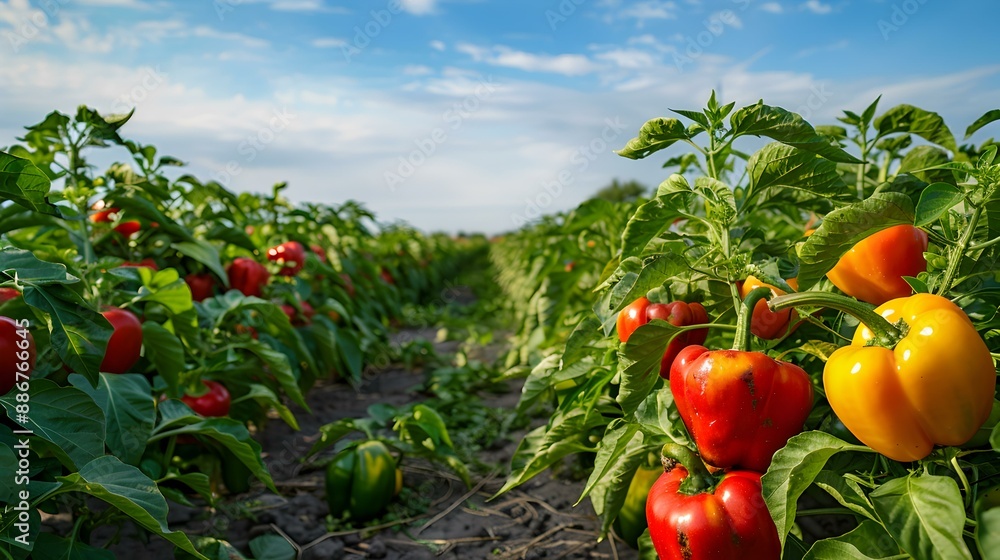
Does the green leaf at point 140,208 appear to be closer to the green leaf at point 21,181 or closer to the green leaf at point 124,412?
the green leaf at point 124,412

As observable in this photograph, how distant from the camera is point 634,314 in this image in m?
1.62

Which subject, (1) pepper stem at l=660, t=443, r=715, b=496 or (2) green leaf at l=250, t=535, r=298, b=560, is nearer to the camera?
(1) pepper stem at l=660, t=443, r=715, b=496

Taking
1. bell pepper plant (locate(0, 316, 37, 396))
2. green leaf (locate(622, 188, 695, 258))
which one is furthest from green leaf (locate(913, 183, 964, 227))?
bell pepper plant (locate(0, 316, 37, 396))

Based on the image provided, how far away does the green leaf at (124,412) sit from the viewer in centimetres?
177

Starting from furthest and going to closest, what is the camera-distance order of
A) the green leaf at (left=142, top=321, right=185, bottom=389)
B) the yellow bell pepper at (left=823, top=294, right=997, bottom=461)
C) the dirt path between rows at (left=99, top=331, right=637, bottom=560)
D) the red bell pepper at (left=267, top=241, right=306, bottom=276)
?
the red bell pepper at (left=267, top=241, right=306, bottom=276), the dirt path between rows at (left=99, top=331, right=637, bottom=560), the green leaf at (left=142, top=321, right=185, bottom=389), the yellow bell pepper at (left=823, top=294, right=997, bottom=461)

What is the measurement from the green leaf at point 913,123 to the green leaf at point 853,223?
2.85 feet

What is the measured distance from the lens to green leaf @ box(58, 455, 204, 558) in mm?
1247

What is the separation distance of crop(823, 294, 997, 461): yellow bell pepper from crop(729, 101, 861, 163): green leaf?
0.47 meters

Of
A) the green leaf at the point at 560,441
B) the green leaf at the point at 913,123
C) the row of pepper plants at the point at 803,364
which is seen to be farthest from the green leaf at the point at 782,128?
the green leaf at the point at 560,441

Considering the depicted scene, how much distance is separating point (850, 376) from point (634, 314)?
1.81 ft

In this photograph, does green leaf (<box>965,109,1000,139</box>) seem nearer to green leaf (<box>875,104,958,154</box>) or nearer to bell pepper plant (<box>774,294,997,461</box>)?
green leaf (<box>875,104,958,154</box>)

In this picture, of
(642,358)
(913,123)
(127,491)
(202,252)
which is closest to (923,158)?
(913,123)

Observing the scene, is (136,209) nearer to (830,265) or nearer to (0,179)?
(0,179)

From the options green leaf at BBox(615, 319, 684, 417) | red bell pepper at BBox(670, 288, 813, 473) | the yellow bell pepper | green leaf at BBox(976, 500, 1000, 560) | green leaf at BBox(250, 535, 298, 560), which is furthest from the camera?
green leaf at BBox(250, 535, 298, 560)
